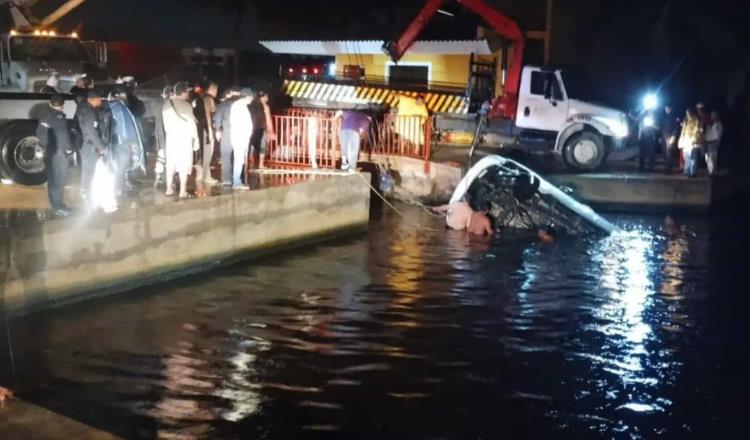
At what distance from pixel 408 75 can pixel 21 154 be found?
20.9m

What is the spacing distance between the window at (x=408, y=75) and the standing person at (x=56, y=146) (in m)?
21.4

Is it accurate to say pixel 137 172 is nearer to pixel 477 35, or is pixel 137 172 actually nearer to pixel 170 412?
pixel 170 412

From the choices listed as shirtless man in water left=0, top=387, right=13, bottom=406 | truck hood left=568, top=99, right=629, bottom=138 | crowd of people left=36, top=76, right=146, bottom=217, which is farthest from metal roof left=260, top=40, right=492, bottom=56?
shirtless man in water left=0, top=387, right=13, bottom=406

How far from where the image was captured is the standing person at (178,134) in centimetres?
1324

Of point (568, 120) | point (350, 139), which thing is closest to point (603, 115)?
point (568, 120)

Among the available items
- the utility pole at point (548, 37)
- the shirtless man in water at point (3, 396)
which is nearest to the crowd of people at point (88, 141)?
the shirtless man in water at point (3, 396)

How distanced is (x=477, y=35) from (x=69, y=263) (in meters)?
21.6

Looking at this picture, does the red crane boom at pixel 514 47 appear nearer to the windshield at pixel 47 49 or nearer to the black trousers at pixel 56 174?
the windshield at pixel 47 49

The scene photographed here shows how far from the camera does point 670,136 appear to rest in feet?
71.5

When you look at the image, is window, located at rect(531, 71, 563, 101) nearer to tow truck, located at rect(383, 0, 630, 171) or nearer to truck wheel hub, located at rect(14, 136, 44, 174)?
tow truck, located at rect(383, 0, 630, 171)

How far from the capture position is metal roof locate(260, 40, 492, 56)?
3078 centimetres

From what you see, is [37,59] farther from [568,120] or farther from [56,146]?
[568,120]

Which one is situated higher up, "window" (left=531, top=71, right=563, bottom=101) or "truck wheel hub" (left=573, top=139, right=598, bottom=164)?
"window" (left=531, top=71, right=563, bottom=101)

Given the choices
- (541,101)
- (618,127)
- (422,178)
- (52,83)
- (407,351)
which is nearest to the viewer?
(407,351)
